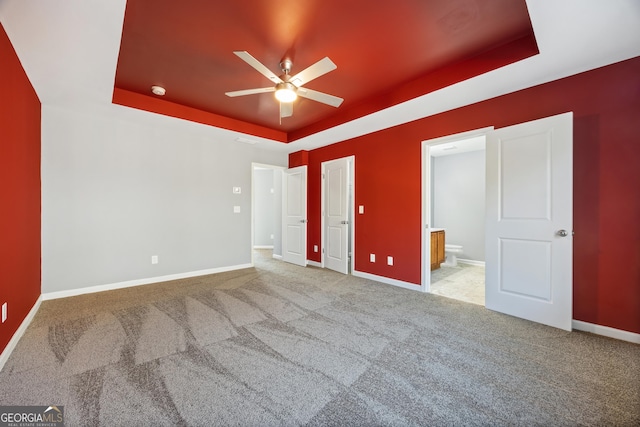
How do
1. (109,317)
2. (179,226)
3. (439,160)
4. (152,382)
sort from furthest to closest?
(439,160)
(179,226)
(109,317)
(152,382)

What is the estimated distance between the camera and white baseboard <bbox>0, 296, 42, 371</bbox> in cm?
185

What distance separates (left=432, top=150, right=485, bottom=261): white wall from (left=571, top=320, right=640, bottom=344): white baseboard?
3188mm

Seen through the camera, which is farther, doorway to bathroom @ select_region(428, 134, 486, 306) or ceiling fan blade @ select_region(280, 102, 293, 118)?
doorway to bathroom @ select_region(428, 134, 486, 306)

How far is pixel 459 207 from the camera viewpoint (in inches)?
233

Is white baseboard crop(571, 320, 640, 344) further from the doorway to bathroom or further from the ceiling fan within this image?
the ceiling fan

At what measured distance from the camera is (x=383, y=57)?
2518 millimetres

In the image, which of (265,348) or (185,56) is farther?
(185,56)

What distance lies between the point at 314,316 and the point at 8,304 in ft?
8.36

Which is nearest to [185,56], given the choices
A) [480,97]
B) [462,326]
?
[480,97]

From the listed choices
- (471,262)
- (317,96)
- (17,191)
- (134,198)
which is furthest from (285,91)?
(471,262)

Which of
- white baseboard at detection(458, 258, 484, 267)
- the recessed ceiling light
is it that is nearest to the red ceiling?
the recessed ceiling light

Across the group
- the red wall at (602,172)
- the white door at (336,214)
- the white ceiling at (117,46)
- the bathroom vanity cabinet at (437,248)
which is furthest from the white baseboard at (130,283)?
the red wall at (602,172)

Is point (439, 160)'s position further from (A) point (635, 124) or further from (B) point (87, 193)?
(B) point (87, 193)

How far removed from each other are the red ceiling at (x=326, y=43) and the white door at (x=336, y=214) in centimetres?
151
